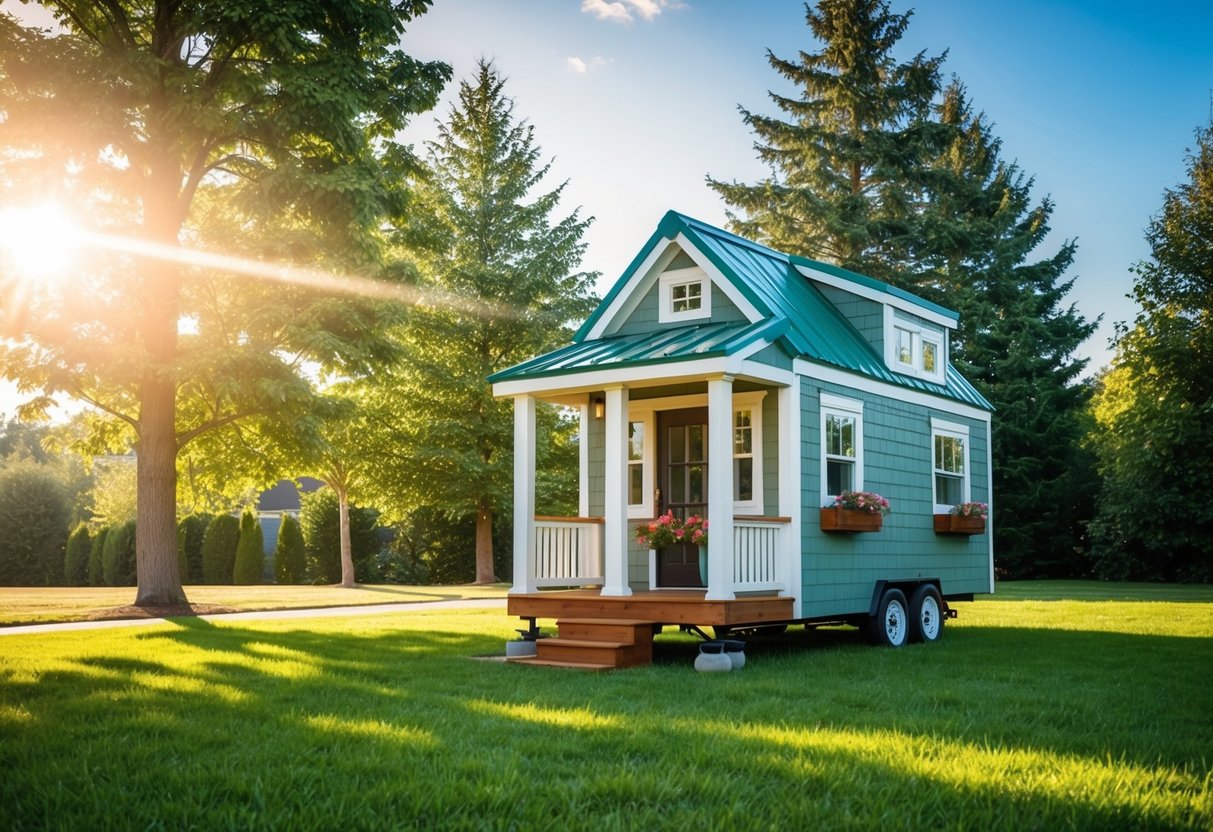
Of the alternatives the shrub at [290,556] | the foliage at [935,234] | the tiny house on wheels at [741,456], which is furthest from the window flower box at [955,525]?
the shrub at [290,556]

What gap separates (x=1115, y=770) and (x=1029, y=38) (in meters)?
13.1

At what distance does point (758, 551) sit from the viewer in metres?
11.1

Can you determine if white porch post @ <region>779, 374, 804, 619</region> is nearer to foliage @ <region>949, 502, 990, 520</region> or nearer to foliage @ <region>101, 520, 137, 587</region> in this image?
foliage @ <region>949, 502, 990, 520</region>

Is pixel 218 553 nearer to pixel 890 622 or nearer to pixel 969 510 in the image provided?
pixel 969 510

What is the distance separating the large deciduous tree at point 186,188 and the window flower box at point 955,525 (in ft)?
31.9

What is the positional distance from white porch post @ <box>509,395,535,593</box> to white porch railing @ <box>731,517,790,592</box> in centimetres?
246

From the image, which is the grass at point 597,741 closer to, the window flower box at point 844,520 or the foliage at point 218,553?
the window flower box at point 844,520

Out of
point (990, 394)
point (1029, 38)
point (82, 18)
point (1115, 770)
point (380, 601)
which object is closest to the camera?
point (1115, 770)

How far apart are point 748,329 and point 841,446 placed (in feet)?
7.26

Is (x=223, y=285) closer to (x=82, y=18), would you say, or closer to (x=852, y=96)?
(x=82, y=18)

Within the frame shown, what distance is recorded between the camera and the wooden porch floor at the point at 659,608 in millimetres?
10320

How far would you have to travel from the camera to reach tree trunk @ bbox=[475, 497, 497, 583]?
29.6m

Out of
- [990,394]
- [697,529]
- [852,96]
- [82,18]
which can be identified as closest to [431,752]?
[697,529]

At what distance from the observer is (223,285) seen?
18578 mm
